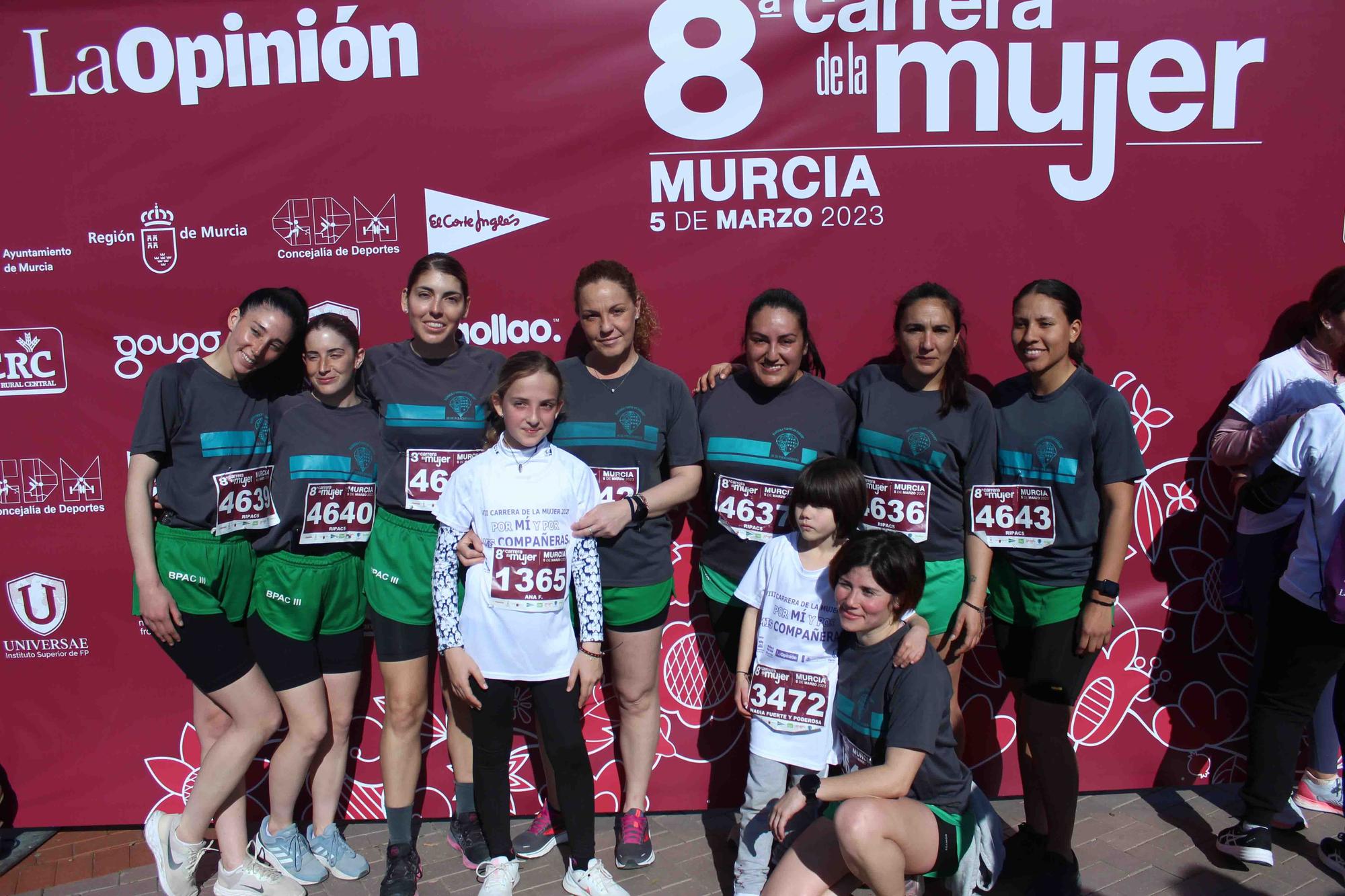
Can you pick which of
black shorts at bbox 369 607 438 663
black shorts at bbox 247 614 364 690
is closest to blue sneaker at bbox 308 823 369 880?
black shorts at bbox 247 614 364 690

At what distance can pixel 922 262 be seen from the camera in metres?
3.43

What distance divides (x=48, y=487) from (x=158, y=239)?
103 centimetres

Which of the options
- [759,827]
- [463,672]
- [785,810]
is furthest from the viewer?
[759,827]

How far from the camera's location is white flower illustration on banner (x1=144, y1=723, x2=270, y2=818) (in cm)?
357

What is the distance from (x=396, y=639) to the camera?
9.86 ft

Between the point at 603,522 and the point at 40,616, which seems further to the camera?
the point at 40,616

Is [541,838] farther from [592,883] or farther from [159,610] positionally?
[159,610]

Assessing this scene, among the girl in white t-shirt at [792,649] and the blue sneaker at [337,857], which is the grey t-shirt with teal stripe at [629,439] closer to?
the girl in white t-shirt at [792,649]

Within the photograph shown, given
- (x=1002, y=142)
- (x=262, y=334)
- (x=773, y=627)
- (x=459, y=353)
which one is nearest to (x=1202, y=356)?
(x=1002, y=142)

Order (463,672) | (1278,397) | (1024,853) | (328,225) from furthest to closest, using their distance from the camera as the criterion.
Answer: (328,225) < (1278,397) < (1024,853) < (463,672)

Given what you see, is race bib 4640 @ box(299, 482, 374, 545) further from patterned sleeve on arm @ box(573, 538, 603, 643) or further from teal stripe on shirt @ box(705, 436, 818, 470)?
teal stripe on shirt @ box(705, 436, 818, 470)

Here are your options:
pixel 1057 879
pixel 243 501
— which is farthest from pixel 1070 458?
pixel 243 501

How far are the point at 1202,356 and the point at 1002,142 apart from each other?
1113 millimetres

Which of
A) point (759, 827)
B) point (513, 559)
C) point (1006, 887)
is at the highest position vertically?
point (513, 559)
